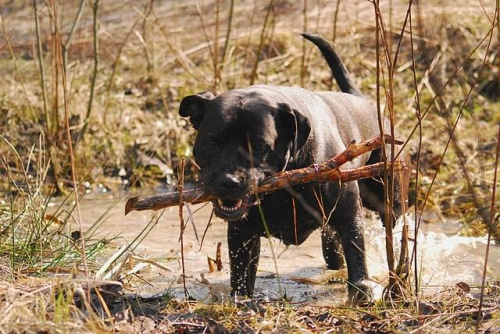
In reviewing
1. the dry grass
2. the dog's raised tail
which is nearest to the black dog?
the dry grass

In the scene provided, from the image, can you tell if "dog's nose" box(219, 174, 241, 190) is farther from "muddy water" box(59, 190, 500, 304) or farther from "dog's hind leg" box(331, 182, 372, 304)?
"dog's hind leg" box(331, 182, 372, 304)

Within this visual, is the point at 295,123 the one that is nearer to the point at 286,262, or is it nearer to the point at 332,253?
the point at 332,253

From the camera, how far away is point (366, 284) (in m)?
5.03

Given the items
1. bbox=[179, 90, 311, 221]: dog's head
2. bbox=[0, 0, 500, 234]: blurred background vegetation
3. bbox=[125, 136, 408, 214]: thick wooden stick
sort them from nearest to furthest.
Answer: bbox=[125, 136, 408, 214]: thick wooden stick, bbox=[179, 90, 311, 221]: dog's head, bbox=[0, 0, 500, 234]: blurred background vegetation

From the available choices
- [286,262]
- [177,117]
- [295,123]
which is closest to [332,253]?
[286,262]

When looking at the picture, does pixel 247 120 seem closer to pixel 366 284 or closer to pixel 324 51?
pixel 366 284

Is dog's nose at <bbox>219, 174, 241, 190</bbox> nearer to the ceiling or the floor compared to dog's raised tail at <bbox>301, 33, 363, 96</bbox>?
nearer to the floor

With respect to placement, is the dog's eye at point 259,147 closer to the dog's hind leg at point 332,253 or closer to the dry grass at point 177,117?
the dry grass at point 177,117

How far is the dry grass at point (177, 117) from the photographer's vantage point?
395 centimetres

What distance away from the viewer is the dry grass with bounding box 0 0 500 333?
3945mm

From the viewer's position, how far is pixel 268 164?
4754mm

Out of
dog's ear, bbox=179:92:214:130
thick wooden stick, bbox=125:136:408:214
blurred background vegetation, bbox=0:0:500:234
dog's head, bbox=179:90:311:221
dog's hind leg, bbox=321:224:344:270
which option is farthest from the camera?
blurred background vegetation, bbox=0:0:500:234

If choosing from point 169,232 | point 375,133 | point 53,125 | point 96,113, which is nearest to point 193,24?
point 96,113

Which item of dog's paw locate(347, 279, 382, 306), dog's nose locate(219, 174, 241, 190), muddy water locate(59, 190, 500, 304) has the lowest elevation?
muddy water locate(59, 190, 500, 304)
